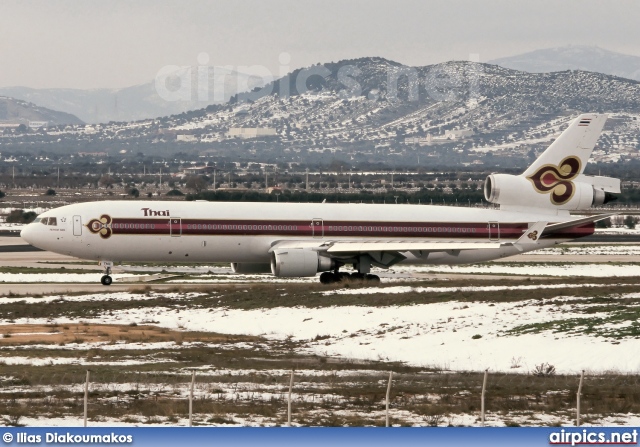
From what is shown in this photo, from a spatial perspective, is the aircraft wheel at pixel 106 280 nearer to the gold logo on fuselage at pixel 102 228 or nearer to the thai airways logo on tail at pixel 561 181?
the gold logo on fuselage at pixel 102 228

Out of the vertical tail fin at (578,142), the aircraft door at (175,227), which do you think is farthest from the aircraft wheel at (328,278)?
the vertical tail fin at (578,142)

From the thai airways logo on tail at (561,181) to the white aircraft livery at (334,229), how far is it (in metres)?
0.06

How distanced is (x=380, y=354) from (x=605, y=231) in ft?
282

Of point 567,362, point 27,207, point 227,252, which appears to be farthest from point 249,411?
point 27,207

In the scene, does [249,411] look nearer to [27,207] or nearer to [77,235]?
[77,235]

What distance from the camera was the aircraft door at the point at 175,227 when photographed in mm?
58128

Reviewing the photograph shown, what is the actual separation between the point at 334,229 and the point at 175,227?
8.24m

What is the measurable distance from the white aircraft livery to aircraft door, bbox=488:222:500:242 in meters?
0.05

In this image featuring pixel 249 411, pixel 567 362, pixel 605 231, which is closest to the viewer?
pixel 249 411

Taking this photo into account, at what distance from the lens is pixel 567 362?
3525cm

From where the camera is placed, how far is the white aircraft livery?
58000 mm

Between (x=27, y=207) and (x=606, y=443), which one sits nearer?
(x=606, y=443)

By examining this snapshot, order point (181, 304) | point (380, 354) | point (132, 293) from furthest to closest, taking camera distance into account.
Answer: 1. point (132, 293)
2. point (181, 304)
3. point (380, 354)

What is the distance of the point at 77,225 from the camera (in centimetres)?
5794
